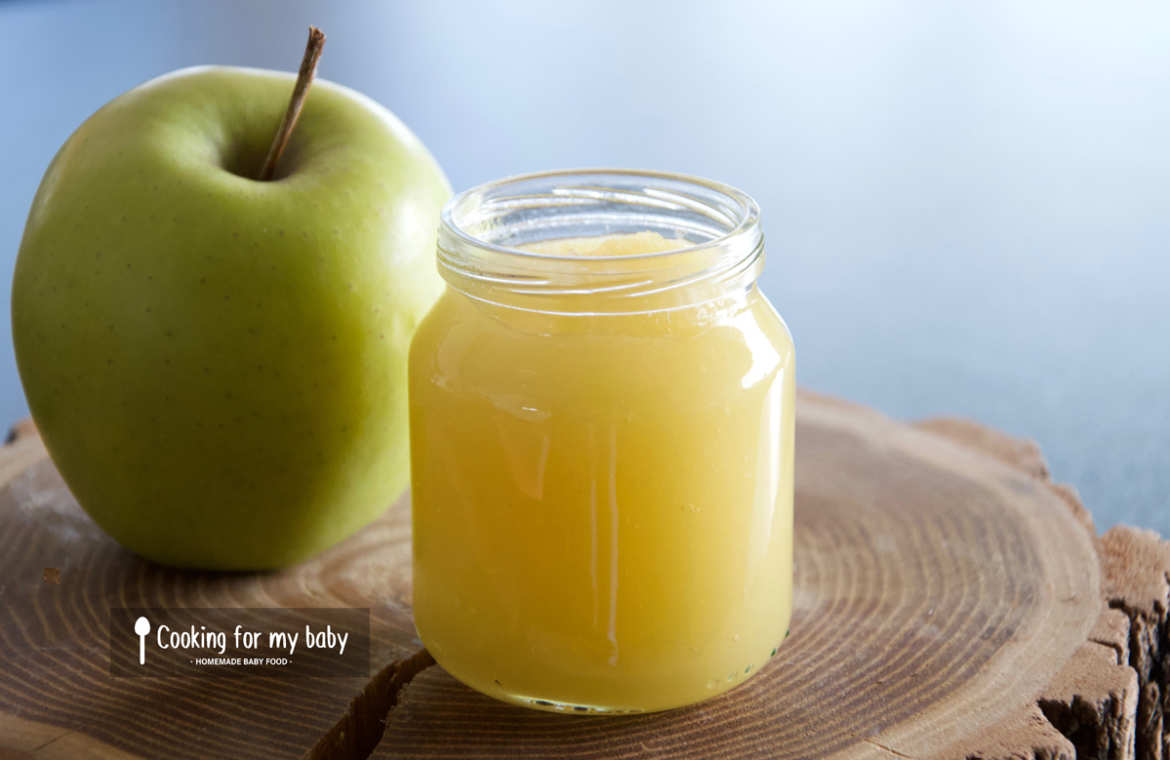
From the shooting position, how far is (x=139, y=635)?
42.2 inches

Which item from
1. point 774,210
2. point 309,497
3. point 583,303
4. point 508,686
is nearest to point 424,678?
point 508,686

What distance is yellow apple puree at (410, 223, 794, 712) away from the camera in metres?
0.87

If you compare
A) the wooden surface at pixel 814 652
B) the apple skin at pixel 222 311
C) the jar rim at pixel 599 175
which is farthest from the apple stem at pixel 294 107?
the wooden surface at pixel 814 652

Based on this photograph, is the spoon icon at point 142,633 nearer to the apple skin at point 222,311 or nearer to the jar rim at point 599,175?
the apple skin at point 222,311

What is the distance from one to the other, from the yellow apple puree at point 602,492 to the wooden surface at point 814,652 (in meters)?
0.05

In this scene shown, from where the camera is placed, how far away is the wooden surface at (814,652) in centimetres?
93

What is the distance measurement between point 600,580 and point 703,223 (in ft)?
1.03

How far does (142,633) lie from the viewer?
3.52ft

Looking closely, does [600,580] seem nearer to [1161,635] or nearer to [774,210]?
[1161,635]

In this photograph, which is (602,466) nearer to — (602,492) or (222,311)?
(602,492)

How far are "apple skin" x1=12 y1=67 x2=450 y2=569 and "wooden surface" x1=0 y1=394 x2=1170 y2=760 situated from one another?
9cm

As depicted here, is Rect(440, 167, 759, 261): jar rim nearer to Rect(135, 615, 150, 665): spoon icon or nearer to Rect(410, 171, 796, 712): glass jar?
Rect(410, 171, 796, 712): glass jar

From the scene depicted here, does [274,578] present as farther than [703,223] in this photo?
Yes

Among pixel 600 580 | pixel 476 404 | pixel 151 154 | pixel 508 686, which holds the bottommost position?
pixel 508 686
